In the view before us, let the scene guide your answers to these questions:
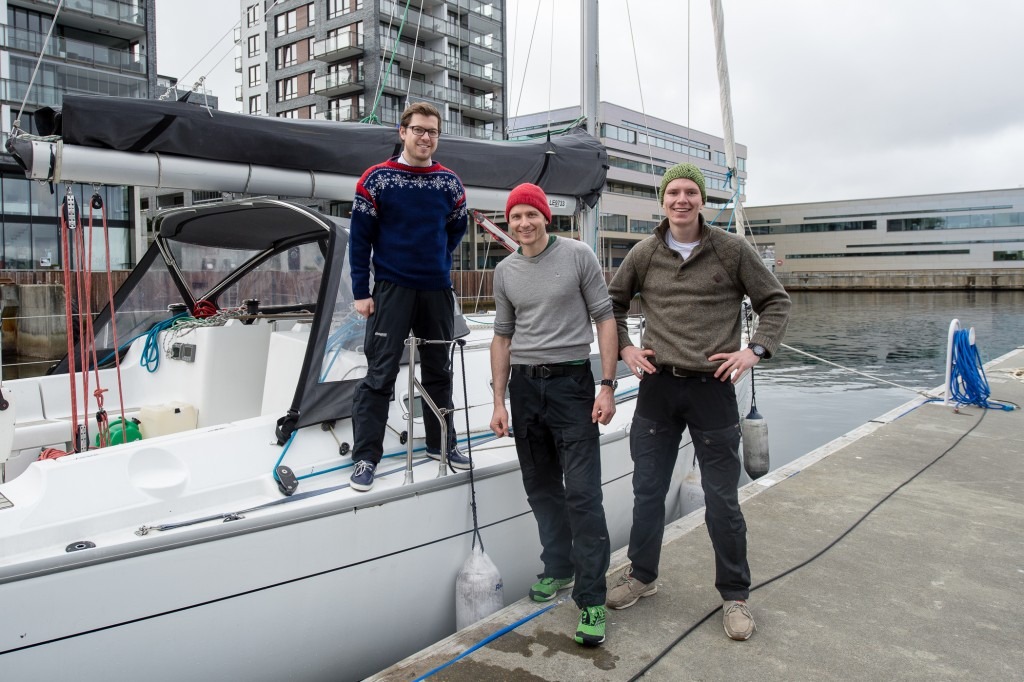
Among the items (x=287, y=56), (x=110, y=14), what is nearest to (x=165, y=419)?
(x=110, y=14)

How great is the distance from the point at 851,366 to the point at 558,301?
15559 millimetres

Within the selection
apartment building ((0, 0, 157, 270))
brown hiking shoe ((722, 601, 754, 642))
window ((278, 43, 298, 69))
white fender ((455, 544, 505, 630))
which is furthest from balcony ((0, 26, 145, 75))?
brown hiking shoe ((722, 601, 754, 642))

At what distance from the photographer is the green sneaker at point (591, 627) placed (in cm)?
287

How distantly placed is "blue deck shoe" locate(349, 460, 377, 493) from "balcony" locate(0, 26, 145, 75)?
2948 centimetres

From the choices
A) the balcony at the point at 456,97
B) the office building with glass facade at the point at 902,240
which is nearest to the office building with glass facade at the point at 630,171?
the balcony at the point at 456,97

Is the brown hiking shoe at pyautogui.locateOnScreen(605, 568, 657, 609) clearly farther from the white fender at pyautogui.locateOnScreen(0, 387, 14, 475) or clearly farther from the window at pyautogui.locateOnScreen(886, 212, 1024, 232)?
the window at pyautogui.locateOnScreen(886, 212, 1024, 232)

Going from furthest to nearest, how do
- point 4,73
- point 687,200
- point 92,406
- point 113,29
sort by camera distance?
1. point 113,29
2. point 4,73
3. point 92,406
4. point 687,200

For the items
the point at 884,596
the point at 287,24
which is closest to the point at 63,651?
the point at 884,596

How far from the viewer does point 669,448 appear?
10.3 ft

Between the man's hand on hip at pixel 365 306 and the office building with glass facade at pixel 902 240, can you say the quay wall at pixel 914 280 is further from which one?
the man's hand on hip at pixel 365 306

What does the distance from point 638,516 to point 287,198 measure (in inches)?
114

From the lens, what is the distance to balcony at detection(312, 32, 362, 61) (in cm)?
3719

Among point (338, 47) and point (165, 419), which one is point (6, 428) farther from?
point (338, 47)

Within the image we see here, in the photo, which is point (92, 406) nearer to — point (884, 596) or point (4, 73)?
point (884, 596)
